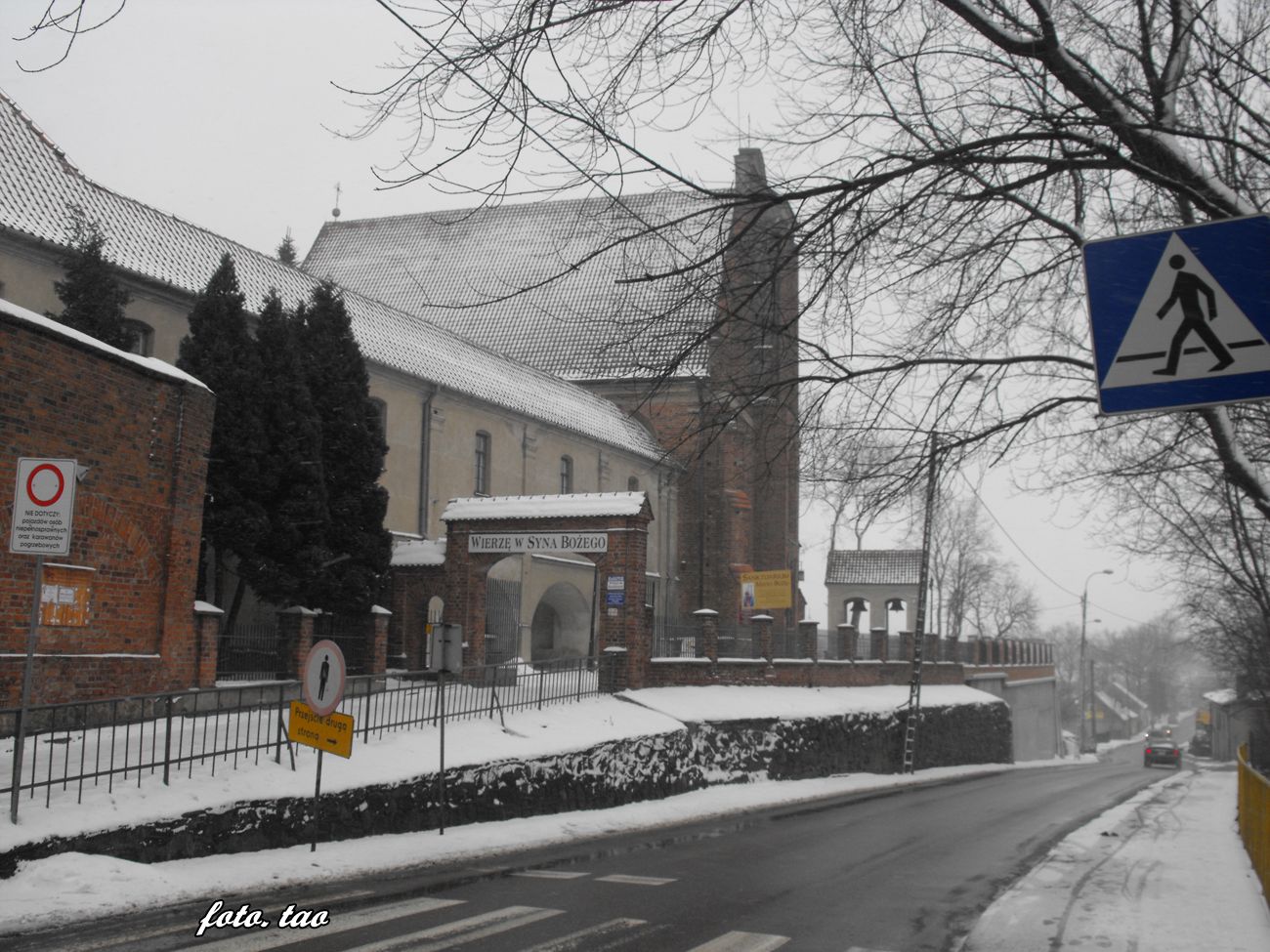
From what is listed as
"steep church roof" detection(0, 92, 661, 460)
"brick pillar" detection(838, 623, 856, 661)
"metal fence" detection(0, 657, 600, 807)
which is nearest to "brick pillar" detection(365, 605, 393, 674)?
"metal fence" detection(0, 657, 600, 807)

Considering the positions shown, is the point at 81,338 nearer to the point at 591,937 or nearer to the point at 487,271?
the point at 591,937

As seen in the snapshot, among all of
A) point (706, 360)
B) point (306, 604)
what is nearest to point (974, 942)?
point (706, 360)

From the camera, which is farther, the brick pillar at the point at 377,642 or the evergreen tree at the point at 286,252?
the evergreen tree at the point at 286,252

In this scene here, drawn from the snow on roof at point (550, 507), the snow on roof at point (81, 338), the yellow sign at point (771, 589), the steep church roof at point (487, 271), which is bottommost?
the yellow sign at point (771, 589)

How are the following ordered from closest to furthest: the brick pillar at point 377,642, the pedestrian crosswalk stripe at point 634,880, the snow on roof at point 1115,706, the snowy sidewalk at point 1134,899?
the snowy sidewalk at point 1134,899 < the pedestrian crosswalk stripe at point 634,880 < the brick pillar at point 377,642 < the snow on roof at point 1115,706

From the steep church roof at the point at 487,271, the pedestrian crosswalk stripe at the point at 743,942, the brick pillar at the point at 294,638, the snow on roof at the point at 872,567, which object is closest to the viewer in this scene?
the pedestrian crosswalk stripe at the point at 743,942

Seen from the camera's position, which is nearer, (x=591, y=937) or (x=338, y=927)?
(x=591, y=937)

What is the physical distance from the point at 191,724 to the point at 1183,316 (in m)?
11.8

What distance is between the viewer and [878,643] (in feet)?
121

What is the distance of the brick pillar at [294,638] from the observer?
60.8 feet

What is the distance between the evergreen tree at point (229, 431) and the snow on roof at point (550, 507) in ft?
14.1

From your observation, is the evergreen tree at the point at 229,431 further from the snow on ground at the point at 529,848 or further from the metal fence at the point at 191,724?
the snow on ground at the point at 529,848

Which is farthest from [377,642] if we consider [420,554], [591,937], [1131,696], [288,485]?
[1131,696]

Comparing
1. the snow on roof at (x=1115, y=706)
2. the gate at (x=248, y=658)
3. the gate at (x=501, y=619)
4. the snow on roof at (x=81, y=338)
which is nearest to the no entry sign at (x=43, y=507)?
the snow on roof at (x=81, y=338)
